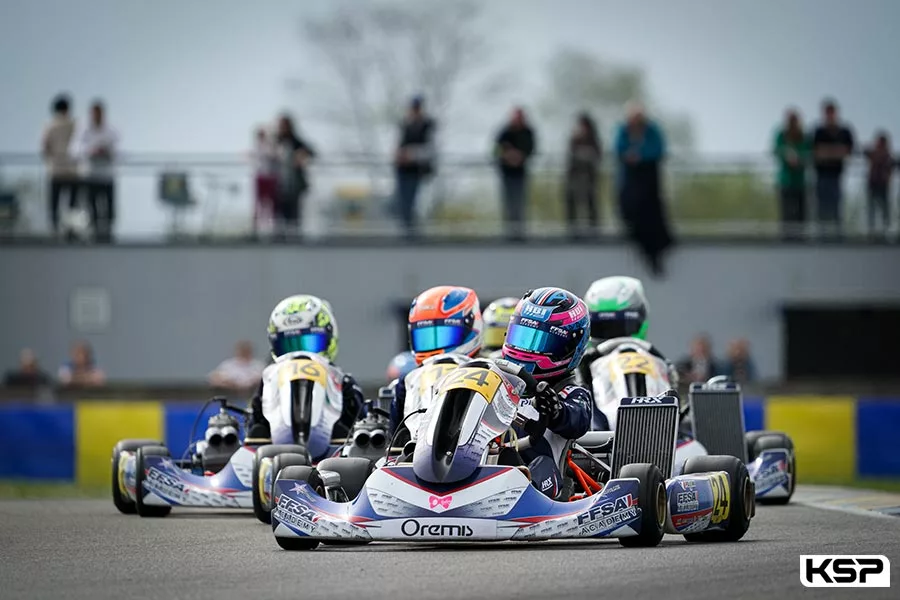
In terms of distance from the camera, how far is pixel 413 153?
77.9 ft

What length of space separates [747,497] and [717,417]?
3.34 metres

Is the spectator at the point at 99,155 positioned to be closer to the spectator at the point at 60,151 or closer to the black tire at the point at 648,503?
the spectator at the point at 60,151

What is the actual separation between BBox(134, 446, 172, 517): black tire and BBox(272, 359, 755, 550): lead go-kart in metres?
3.78

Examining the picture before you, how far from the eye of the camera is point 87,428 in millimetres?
20047

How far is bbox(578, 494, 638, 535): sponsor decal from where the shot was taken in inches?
375

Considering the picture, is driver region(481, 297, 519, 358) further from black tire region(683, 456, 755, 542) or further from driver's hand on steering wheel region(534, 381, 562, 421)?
driver's hand on steering wheel region(534, 381, 562, 421)

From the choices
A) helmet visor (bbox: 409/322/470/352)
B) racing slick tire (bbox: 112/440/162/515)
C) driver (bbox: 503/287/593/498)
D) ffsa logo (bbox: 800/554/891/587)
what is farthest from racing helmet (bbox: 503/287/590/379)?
racing slick tire (bbox: 112/440/162/515)

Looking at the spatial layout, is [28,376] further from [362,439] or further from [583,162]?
[362,439]

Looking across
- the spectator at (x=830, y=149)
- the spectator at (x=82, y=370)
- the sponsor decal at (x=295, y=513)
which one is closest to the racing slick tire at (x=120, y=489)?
the sponsor decal at (x=295, y=513)

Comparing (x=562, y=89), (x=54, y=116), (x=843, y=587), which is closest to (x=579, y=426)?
(x=843, y=587)

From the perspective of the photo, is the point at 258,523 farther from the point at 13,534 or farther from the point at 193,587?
the point at 193,587

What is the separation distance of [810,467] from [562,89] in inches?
1584

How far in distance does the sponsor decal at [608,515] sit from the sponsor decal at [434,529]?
22.9 inches

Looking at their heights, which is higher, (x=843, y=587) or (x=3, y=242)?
(x=3, y=242)
